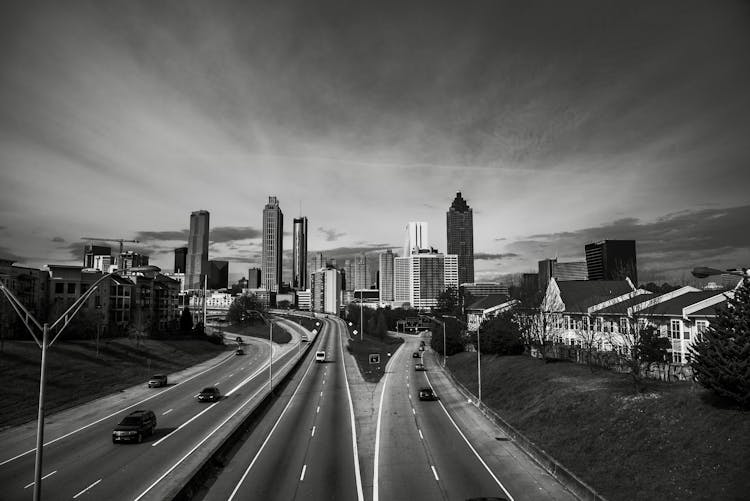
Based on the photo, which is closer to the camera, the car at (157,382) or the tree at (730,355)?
the tree at (730,355)

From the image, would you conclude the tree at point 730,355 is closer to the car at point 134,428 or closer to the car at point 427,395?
the car at point 427,395

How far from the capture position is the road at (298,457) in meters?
22.8

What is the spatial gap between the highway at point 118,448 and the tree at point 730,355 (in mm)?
27186

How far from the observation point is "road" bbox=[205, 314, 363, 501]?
898 inches

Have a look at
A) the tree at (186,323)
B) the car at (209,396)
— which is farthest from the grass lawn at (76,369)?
the tree at (186,323)

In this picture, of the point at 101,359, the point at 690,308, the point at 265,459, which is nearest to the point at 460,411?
the point at 265,459

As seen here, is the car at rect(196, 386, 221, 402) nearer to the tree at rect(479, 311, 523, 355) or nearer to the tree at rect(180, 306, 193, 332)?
the tree at rect(479, 311, 523, 355)

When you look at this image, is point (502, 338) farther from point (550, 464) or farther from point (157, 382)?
point (157, 382)

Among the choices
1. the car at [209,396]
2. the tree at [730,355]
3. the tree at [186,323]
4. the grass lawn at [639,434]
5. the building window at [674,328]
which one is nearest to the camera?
the grass lawn at [639,434]

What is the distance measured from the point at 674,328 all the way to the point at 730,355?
91.8ft

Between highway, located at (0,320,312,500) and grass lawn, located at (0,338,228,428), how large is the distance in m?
2.97

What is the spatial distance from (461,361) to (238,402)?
129ft

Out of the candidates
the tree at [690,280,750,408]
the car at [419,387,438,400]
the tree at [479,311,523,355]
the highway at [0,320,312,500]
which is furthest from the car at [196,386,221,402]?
the tree at [690,280,750,408]

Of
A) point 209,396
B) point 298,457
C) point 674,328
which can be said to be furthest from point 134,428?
point 674,328
